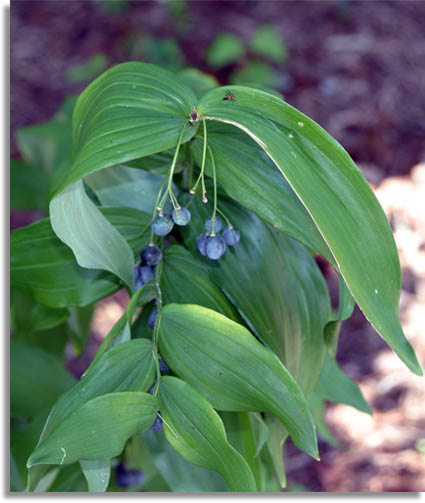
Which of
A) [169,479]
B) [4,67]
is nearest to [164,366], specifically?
[169,479]

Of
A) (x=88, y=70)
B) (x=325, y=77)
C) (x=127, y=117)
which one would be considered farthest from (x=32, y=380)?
(x=325, y=77)

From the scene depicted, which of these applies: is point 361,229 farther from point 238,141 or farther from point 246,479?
point 246,479

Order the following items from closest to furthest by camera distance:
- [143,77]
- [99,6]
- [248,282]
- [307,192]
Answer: [307,192] → [143,77] → [248,282] → [99,6]

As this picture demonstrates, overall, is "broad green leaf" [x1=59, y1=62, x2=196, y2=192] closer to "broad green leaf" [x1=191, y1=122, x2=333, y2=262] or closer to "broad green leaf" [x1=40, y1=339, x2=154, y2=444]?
"broad green leaf" [x1=191, y1=122, x2=333, y2=262]

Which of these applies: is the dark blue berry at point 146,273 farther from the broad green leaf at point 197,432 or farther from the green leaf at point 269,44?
the green leaf at point 269,44

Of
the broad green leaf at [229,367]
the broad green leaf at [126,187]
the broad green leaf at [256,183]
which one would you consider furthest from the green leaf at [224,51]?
the broad green leaf at [229,367]
